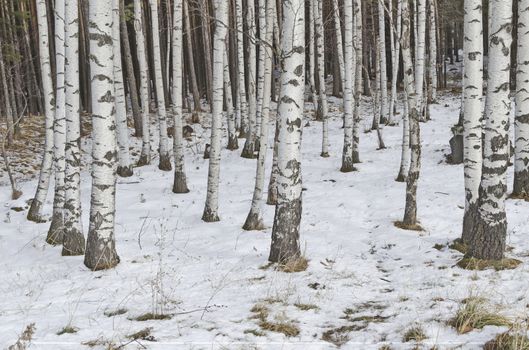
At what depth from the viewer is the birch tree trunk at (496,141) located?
5.14 metres

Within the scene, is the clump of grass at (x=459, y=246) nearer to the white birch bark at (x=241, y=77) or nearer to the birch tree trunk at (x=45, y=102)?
the birch tree trunk at (x=45, y=102)

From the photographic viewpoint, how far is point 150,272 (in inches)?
226

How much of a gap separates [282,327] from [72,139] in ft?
14.9

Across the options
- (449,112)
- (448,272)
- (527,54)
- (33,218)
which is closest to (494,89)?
(448,272)

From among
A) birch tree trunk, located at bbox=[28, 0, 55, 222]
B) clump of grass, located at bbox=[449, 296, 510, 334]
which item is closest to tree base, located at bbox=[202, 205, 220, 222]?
birch tree trunk, located at bbox=[28, 0, 55, 222]

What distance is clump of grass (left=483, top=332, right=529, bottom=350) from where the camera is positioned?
3.10 metres

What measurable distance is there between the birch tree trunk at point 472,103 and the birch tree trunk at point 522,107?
2342mm

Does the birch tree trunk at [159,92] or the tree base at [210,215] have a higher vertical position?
the birch tree trunk at [159,92]

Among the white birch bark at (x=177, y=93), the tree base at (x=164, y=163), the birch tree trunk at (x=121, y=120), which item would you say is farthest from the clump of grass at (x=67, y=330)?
the tree base at (x=164, y=163)

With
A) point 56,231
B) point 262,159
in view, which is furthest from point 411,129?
point 56,231

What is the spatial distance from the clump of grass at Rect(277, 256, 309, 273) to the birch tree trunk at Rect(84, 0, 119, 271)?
2.31 m

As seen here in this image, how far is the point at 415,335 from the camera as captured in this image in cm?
352

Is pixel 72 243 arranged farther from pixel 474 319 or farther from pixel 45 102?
pixel 474 319

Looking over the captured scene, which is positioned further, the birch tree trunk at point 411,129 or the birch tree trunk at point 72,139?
the birch tree trunk at point 411,129
